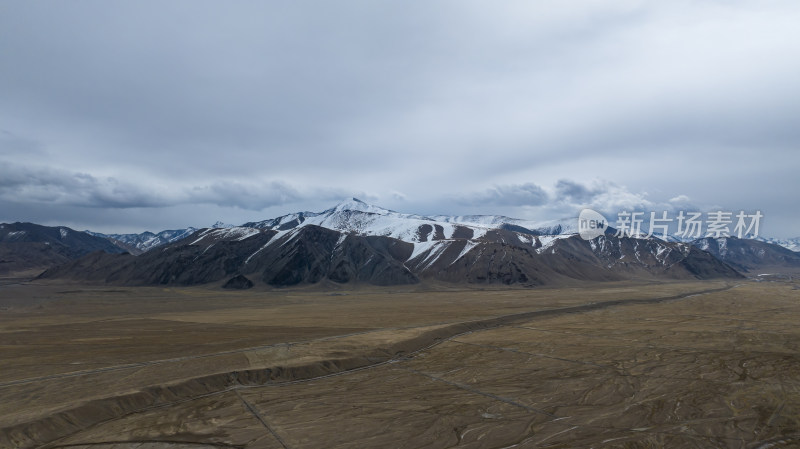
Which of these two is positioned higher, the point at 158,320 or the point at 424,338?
the point at 424,338

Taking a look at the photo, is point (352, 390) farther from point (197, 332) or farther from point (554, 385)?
point (197, 332)

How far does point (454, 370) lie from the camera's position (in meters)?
35.6

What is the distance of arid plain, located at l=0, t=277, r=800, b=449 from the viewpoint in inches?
872

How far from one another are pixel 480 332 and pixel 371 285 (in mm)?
123800

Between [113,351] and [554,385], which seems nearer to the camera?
[554,385]

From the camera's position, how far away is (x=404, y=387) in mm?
30953

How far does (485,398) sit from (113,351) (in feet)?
117

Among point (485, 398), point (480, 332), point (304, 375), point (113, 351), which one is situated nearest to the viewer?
point (485, 398)

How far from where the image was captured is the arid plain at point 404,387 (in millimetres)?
22156

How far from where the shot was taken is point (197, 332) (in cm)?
5566

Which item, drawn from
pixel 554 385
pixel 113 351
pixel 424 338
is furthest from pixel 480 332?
pixel 113 351

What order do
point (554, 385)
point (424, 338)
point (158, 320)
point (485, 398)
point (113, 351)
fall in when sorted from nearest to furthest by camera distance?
point (485, 398), point (554, 385), point (113, 351), point (424, 338), point (158, 320)

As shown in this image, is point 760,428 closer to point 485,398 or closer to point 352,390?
point 485,398

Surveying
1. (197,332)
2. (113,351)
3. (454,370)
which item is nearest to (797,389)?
(454,370)
